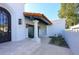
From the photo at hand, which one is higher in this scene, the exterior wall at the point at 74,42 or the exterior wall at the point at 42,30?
the exterior wall at the point at 42,30

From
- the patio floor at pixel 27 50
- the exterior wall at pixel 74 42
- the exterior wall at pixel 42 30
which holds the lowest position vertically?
the patio floor at pixel 27 50

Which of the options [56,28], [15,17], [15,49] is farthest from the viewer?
[56,28]

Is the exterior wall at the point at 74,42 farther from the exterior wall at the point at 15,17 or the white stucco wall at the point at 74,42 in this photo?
the exterior wall at the point at 15,17

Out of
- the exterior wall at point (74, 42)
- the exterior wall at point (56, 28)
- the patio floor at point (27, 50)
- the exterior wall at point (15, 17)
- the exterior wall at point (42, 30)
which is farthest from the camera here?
the exterior wall at point (56, 28)

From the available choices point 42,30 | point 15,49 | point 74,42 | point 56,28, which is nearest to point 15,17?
point 15,49

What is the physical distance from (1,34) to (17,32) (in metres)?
1.60

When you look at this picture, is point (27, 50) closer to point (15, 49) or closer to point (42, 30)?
point (15, 49)

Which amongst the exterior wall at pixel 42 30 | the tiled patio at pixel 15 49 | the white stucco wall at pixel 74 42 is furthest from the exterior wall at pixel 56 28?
the tiled patio at pixel 15 49

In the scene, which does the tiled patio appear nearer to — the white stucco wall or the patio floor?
the patio floor

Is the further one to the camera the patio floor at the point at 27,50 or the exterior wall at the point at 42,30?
the exterior wall at the point at 42,30

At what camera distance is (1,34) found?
10.3 metres

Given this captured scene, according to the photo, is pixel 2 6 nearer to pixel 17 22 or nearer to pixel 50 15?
pixel 17 22

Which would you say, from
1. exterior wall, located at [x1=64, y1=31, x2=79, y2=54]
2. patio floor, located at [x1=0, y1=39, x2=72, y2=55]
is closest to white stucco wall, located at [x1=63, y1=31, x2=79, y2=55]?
exterior wall, located at [x1=64, y1=31, x2=79, y2=54]
